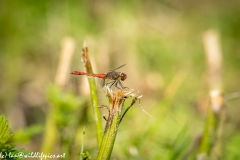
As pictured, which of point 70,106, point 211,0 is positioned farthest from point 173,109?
point 211,0

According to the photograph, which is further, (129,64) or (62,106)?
(129,64)

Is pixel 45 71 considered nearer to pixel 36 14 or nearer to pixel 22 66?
pixel 22 66

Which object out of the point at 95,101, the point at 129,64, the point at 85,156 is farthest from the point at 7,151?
the point at 129,64

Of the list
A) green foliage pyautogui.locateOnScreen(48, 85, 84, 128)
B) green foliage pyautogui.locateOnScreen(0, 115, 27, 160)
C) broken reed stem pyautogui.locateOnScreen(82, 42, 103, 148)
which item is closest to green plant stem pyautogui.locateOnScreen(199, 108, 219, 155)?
broken reed stem pyautogui.locateOnScreen(82, 42, 103, 148)

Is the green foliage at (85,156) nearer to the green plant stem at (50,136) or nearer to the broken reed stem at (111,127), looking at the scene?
the broken reed stem at (111,127)

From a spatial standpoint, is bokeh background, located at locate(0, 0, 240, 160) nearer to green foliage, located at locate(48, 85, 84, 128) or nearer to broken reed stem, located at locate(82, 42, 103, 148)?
green foliage, located at locate(48, 85, 84, 128)

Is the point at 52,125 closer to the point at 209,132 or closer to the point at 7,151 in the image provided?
the point at 209,132
